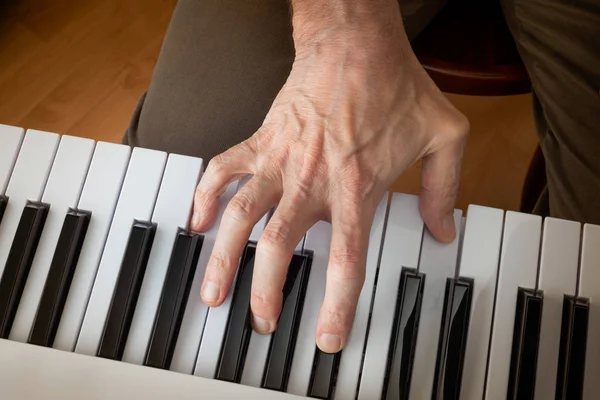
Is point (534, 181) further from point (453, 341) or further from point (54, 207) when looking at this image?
point (54, 207)

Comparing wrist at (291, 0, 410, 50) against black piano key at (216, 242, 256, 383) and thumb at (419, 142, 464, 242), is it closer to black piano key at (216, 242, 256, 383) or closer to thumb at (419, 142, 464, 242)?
thumb at (419, 142, 464, 242)

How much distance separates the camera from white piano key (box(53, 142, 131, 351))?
0.64 metres

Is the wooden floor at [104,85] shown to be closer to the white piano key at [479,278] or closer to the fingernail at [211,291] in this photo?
the white piano key at [479,278]

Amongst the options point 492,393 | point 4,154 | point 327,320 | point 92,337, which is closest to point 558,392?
point 492,393

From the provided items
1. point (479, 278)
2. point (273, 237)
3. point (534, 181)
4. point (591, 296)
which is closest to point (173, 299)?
point (273, 237)

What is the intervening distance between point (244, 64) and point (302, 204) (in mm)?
331

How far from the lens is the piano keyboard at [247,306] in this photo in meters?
0.61

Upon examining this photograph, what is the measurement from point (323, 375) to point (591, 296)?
1.04ft

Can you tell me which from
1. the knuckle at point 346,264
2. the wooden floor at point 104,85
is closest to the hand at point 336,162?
the knuckle at point 346,264

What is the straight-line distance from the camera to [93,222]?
2.18 ft

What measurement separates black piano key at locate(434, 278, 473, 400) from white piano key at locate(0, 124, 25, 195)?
21.5 inches

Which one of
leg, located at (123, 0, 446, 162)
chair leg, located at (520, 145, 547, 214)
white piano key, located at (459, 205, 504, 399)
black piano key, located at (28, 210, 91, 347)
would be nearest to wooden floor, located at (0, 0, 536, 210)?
chair leg, located at (520, 145, 547, 214)

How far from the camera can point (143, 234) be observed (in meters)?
0.65

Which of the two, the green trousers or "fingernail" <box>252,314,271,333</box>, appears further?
the green trousers
